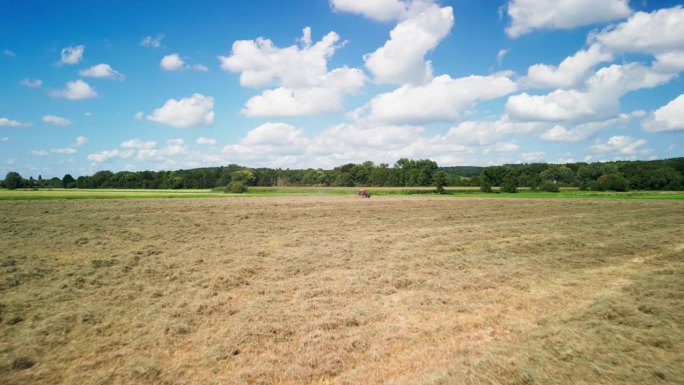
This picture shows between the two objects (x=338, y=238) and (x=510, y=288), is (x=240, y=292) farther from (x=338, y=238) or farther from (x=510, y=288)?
(x=338, y=238)

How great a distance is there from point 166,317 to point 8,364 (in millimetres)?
2169

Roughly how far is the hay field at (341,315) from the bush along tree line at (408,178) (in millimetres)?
69997

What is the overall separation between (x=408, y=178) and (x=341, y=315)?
342 ft

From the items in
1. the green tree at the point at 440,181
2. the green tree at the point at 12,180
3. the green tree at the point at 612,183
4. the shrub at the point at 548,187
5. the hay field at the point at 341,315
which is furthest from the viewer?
the green tree at the point at 440,181

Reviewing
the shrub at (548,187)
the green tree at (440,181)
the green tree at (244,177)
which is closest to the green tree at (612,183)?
the shrub at (548,187)

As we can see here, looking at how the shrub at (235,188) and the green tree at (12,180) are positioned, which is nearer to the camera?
the green tree at (12,180)

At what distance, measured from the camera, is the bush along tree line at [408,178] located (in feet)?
259

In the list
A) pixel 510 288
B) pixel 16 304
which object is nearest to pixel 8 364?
pixel 16 304

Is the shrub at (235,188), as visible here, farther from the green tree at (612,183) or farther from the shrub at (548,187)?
the green tree at (612,183)

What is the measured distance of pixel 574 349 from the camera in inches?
199

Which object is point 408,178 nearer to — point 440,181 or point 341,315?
point 440,181

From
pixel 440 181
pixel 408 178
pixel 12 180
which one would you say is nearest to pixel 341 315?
pixel 440 181

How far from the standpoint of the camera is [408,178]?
357 feet

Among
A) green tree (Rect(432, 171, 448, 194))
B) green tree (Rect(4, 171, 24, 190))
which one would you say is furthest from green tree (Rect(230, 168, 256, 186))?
green tree (Rect(432, 171, 448, 194))
